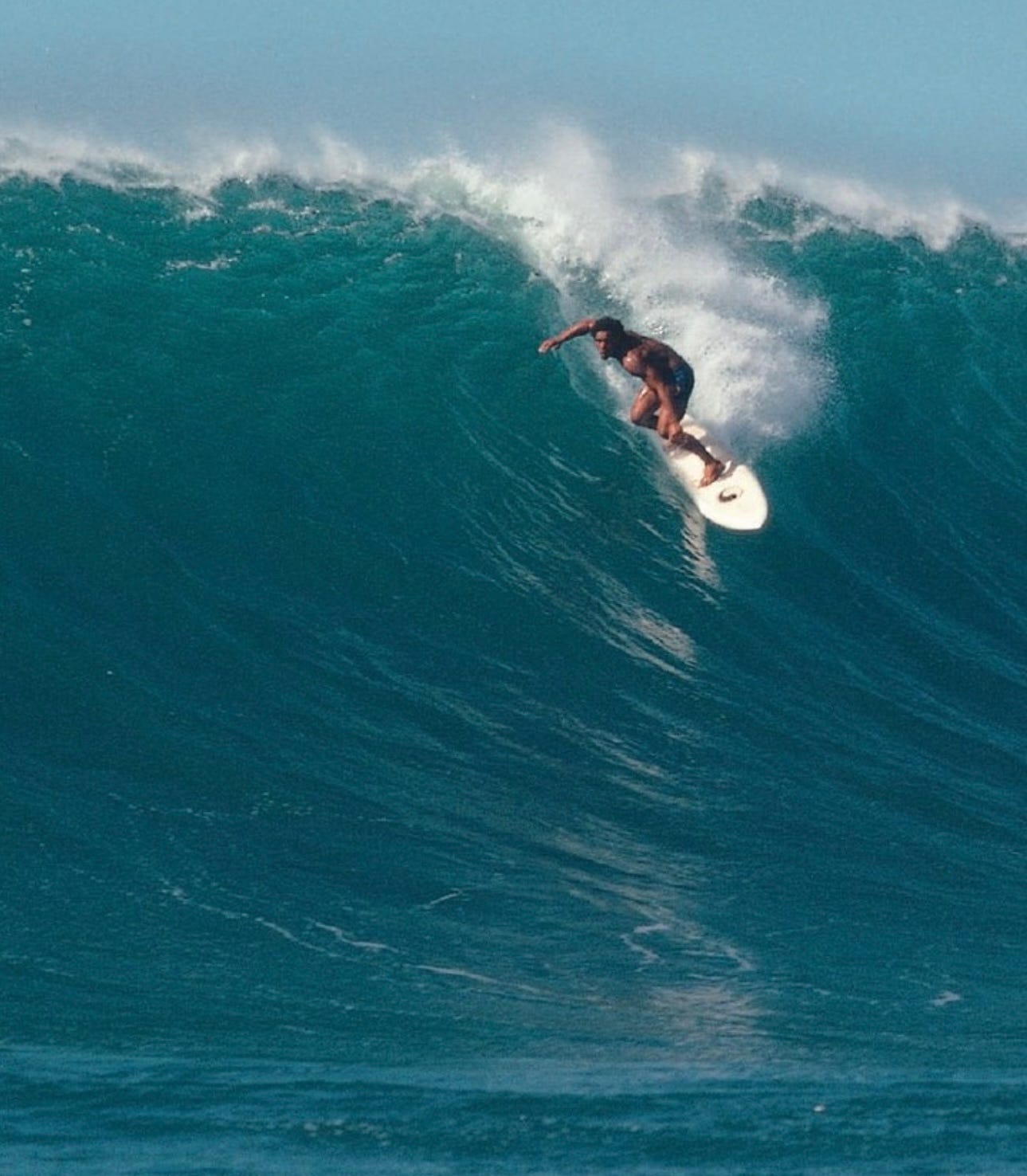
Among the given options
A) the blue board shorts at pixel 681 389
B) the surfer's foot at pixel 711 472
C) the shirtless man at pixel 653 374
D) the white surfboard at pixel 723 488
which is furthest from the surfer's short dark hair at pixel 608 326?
the surfer's foot at pixel 711 472

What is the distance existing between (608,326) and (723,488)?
5.66 ft

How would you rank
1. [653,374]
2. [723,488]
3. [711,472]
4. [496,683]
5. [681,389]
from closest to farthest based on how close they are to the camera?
[496,683] → [653,374] → [681,389] → [711,472] → [723,488]

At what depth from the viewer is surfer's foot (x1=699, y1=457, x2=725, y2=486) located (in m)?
13.9

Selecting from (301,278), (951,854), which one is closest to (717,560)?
(951,854)

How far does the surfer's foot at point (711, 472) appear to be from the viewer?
13945 millimetres

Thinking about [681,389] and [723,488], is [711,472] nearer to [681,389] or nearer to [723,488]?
[723,488]

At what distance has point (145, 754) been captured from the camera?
34.0ft

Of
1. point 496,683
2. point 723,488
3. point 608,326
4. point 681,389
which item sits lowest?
point 496,683

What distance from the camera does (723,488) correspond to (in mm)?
14109

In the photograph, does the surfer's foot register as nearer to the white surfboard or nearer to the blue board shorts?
the white surfboard

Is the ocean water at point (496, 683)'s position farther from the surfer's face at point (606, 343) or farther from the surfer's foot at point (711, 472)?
the surfer's face at point (606, 343)

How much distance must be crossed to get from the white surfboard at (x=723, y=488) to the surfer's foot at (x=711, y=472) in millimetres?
37

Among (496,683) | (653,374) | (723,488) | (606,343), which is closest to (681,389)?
(653,374)

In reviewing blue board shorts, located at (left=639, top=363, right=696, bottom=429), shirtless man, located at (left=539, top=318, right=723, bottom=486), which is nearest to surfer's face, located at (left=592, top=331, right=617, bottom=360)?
shirtless man, located at (left=539, top=318, right=723, bottom=486)
